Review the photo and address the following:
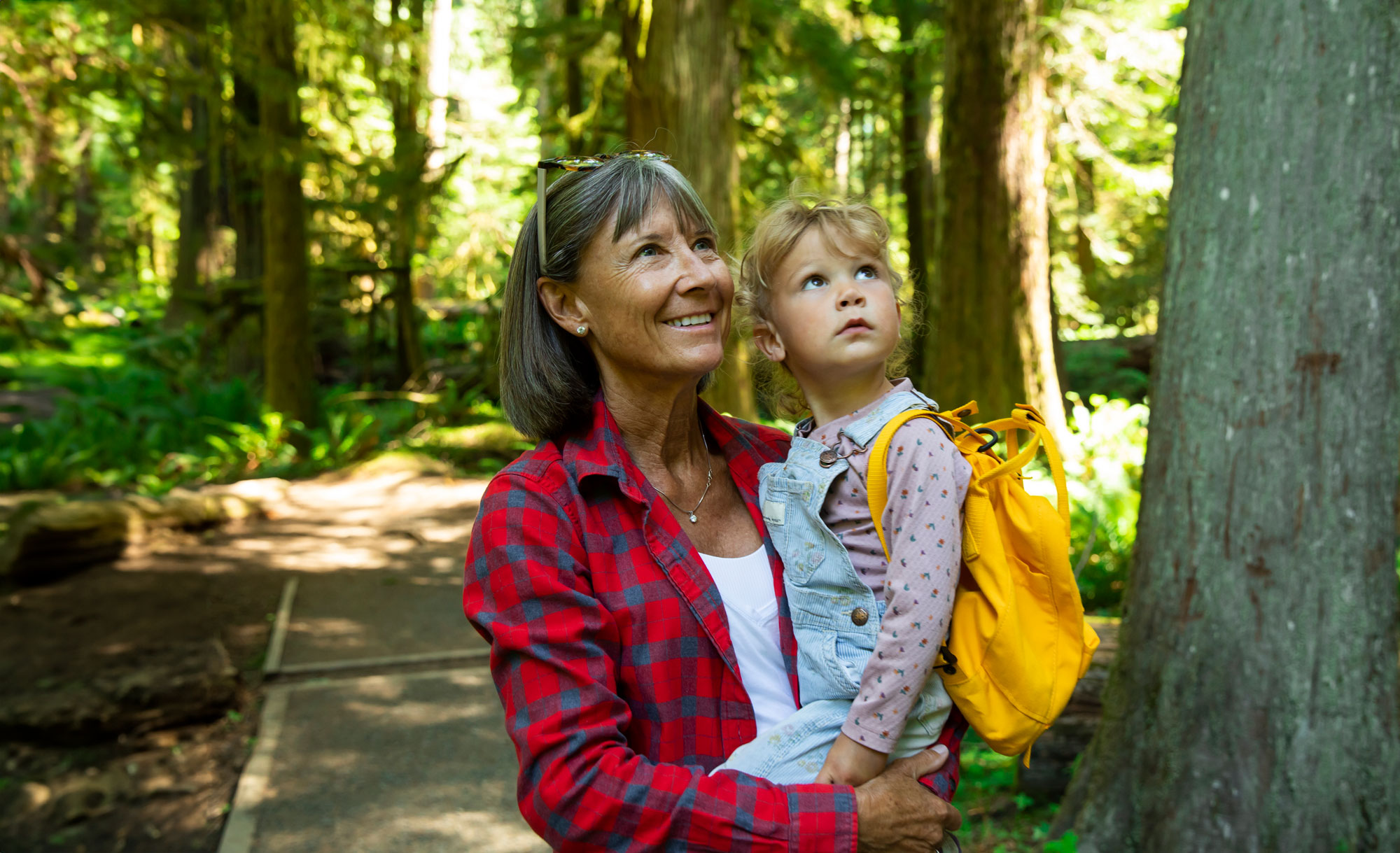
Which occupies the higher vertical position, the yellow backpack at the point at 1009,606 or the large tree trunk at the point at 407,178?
the large tree trunk at the point at 407,178

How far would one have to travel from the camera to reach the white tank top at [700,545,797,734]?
1.83 m

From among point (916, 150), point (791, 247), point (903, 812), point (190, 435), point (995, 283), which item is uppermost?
point (916, 150)

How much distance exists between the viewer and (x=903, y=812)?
1629 millimetres

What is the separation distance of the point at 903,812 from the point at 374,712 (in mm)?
4102

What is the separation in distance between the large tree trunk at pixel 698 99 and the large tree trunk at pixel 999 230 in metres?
2.19

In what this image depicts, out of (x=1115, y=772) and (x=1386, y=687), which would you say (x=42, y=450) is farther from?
(x=1386, y=687)

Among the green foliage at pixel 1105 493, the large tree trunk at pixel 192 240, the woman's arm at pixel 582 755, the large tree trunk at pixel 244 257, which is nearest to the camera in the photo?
the woman's arm at pixel 582 755

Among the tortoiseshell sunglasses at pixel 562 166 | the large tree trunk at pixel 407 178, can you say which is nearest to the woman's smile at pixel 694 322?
the tortoiseshell sunglasses at pixel 562 166

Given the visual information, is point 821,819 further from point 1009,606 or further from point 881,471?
point 881,471

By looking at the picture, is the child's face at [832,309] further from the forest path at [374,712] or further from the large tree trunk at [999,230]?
the large tree trunk at [999,230]

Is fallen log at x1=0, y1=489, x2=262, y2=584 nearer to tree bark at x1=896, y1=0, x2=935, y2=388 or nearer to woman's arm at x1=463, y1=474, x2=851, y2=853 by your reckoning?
woman's arm at x1=463, y1=474, x2=851, y2=853

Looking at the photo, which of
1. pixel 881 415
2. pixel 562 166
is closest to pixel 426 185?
pixel 562 166

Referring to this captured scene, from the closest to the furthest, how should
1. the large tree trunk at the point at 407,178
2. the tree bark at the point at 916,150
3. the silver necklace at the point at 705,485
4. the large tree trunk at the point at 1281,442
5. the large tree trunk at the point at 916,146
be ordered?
the silver necklace at the point at 705,485 → the large tree trunk at the point at 1281,442 → the large tree trunk at the point at 407,178 → the large tree trunk at the point at 916,146 → the tree bark at the point at 916,150

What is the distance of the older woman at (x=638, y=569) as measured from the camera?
4.96ft
